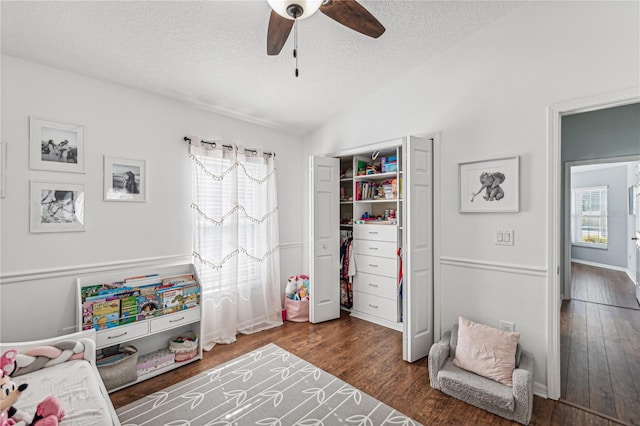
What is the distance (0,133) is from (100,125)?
2.00 ft

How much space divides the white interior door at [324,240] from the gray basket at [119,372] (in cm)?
188

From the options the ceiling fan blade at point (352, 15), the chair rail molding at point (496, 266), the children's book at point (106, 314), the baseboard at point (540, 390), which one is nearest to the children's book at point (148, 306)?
the children's book at point (106, 314)

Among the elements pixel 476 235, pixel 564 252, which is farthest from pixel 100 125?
pixel 564 252

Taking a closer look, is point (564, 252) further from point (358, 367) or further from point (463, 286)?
point (358, 367)

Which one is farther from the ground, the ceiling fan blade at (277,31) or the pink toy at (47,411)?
the ceiling fan blade at (277,31)

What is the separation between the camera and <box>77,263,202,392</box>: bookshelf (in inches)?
89.5

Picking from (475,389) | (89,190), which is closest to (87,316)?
(89,190)

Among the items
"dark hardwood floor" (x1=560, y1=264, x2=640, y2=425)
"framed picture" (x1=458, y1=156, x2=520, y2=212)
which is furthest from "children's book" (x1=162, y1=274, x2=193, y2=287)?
"dark hardwood floor" (x1=560, y1=264, x2=640, y2=425)

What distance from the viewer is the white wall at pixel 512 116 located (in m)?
2.03

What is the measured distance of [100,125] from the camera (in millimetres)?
2496

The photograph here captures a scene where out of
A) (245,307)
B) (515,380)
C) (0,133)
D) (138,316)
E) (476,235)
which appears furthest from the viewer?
(245,307)

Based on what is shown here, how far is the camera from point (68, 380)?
170 cm

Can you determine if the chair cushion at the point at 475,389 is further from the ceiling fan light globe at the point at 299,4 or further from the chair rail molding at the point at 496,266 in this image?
the ceiling fan light globe at the point at 299,4

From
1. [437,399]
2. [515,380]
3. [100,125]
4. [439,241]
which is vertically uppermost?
[100,125]
